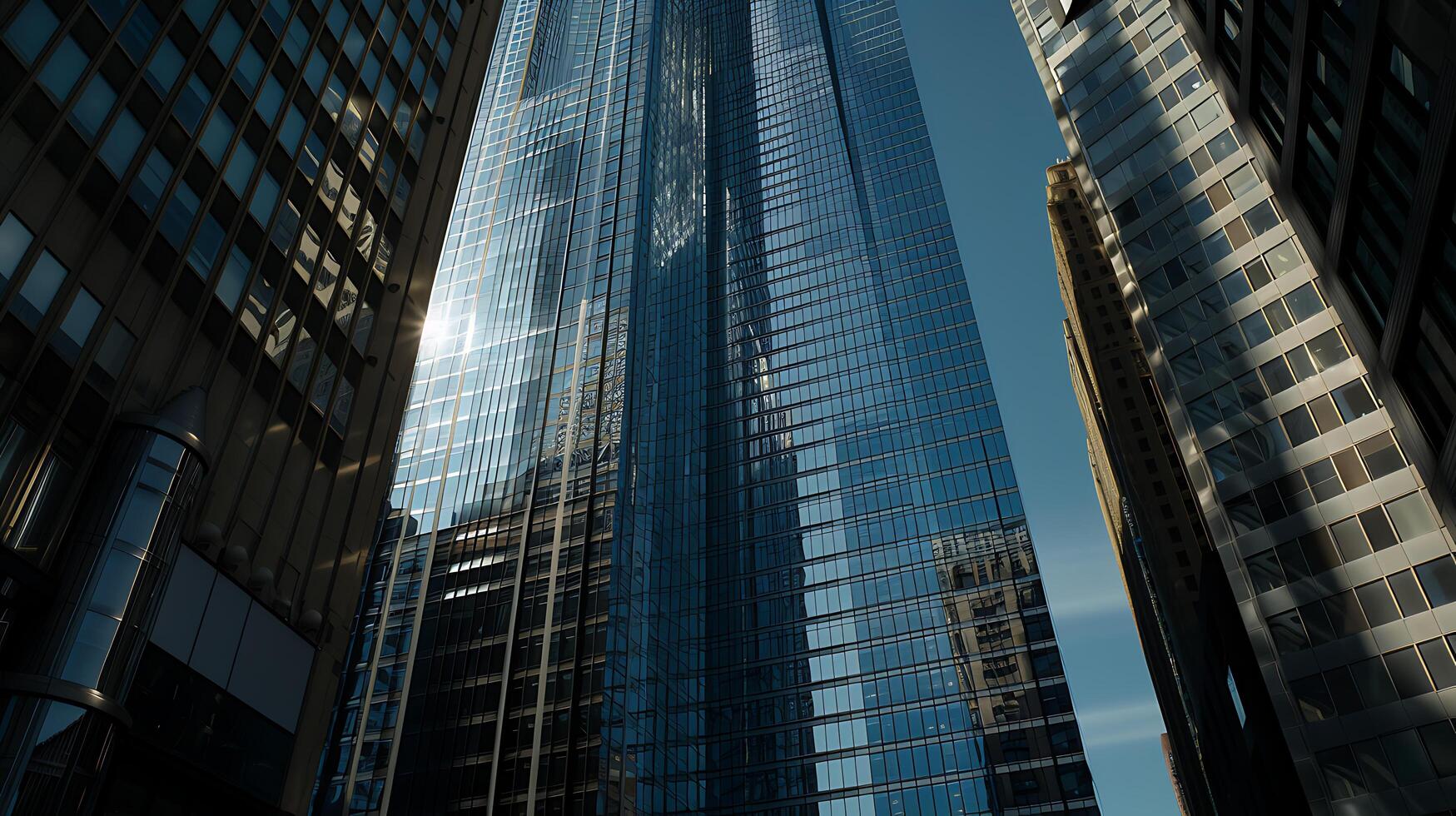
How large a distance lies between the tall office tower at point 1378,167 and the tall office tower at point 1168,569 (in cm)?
2151

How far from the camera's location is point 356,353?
36.1 metres

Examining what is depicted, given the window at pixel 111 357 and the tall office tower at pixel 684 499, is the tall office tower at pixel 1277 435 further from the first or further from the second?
the window at pixel 111 357

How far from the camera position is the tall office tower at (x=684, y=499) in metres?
73.8

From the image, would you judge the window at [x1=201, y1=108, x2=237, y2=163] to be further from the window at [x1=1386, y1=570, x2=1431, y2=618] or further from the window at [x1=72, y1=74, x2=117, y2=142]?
the window at [x1=1386, y1=570, x2=1431, y2=618]

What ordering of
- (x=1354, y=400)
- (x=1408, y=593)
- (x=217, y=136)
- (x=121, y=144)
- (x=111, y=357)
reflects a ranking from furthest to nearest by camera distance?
(x=1354, y=400), (x=1408, y=593), (x=217, y=136), (x=121, y=144), (x=111, y=357)

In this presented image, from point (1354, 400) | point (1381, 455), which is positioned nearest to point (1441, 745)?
point (1381, 455)

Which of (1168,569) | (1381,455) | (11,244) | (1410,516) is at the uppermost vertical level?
(1168,569)

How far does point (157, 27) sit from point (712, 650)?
78.1 m

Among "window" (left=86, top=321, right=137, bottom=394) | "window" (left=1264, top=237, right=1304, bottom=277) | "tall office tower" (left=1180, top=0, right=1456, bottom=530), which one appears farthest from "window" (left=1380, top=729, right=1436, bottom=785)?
"window" (left=86, top=321, right=137, bottom=394)

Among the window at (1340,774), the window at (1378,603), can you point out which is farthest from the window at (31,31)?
the window at (1340,774)

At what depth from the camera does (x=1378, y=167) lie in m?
27.3

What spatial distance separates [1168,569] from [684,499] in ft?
157

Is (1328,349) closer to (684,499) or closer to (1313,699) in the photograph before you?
(1313,699)

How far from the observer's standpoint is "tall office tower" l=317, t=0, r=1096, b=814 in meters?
73.8
